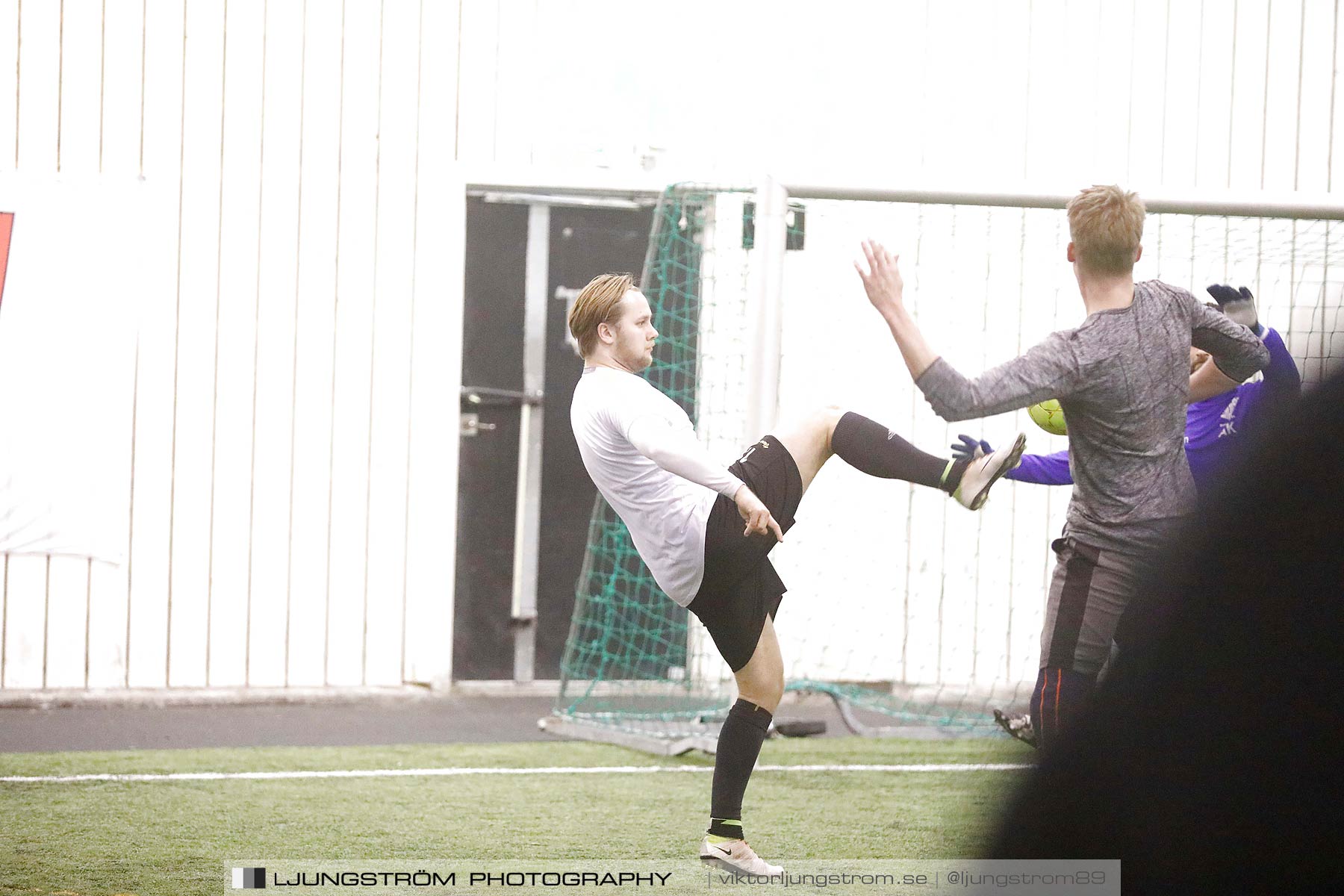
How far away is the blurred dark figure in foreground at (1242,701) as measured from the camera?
2.24ft

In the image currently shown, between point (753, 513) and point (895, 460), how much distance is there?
60 centimetres

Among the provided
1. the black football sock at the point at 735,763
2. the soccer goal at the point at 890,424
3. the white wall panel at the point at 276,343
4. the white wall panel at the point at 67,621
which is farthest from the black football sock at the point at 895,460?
the white wall panel at the point at 67,621

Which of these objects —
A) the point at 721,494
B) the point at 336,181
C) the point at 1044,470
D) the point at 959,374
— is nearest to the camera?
the point at 959,374

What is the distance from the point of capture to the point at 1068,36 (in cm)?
716

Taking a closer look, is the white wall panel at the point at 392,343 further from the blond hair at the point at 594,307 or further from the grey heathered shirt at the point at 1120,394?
the grey heathered shirt at the point at 1120,394

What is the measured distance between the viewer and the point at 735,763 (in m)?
3.61

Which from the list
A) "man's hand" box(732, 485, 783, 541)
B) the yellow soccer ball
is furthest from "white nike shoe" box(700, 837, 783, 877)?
the yellow soccer ball

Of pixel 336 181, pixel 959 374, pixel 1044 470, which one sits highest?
pixel 336 181

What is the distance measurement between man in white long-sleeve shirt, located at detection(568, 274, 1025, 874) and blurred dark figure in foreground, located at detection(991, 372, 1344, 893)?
271 cm

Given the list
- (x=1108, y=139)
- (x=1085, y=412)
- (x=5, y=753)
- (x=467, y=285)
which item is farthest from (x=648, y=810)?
(x=1108, y=139)

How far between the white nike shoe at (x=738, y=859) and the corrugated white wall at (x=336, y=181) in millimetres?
3491

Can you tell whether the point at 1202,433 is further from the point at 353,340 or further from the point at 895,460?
the point at 353,340

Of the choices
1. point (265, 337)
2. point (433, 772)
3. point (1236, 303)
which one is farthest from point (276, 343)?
point (1236, 303)

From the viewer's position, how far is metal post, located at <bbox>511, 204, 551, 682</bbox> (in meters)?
6.91
